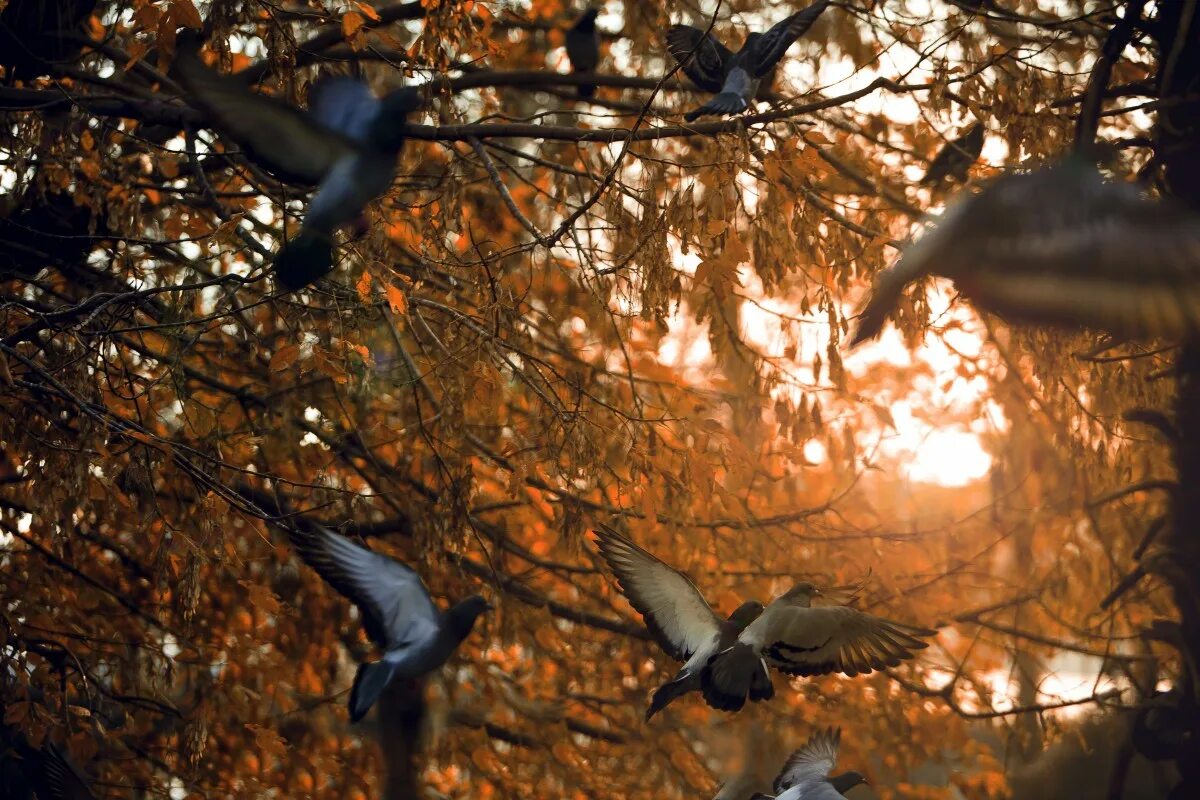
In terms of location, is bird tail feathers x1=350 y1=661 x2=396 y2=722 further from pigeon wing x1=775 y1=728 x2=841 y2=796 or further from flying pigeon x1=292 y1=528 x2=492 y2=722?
pigeon wing x1=775 y1=728 x2=841 y2=796

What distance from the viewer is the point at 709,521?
537 cm

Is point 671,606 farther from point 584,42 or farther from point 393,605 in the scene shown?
point 584,42

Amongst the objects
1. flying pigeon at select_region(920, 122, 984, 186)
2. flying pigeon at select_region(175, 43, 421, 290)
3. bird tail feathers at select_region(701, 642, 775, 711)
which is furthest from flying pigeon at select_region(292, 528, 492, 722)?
flying pigeon at select_region(920, 122, 984, 186)

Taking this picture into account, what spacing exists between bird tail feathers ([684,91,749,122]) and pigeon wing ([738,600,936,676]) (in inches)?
68.3

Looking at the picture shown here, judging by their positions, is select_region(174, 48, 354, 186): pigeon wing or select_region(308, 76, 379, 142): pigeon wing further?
select_region(308, 76, 379, 142): pigeon wing

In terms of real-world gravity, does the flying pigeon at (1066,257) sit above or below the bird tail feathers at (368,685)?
above

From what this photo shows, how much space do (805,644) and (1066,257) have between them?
1433mm

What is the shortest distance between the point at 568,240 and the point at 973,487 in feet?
23.7

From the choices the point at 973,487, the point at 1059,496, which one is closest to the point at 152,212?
the point at 1059,496

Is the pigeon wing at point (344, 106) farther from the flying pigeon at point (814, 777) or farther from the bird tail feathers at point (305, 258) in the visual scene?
the flying pigeon at point (814, 777)

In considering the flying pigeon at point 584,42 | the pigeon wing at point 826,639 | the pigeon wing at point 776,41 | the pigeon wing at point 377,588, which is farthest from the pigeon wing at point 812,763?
the flying pigeon at point 584,42

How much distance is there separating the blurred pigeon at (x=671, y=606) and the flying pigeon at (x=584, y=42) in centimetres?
320

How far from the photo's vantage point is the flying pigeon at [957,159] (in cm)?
508

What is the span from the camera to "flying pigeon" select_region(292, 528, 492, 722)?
3.65m
